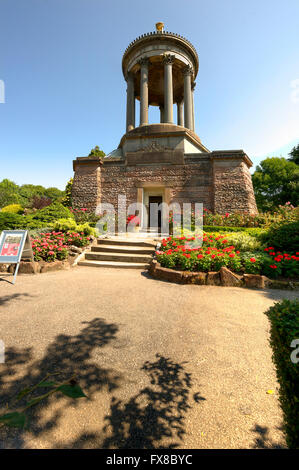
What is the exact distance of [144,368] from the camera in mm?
2242

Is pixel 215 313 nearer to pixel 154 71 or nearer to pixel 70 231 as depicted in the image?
pixel 70 231

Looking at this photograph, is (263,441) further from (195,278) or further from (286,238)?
(286,238)

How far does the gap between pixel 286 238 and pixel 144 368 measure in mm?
6328

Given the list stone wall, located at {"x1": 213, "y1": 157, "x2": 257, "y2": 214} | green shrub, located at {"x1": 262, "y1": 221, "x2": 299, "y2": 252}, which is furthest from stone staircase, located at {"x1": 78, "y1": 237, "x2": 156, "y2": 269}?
stone wall, located at {"x1": 213, "y1": 157, "x2": 257, "y2": 214}

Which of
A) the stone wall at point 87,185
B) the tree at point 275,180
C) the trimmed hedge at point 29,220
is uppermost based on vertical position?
the tree at point 275,180

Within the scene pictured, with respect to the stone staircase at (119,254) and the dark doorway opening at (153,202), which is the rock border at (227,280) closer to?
the stone staircase at (119,254)

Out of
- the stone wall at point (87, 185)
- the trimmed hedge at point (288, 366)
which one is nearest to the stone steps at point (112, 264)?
the trimmed hedge at point (288, 366)

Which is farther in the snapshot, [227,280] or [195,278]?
[195,278]

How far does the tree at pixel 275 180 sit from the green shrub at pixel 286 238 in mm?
21550

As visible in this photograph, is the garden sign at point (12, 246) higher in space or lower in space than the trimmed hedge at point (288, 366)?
higher

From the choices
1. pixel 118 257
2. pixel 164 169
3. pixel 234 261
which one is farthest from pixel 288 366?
pixel 164 169

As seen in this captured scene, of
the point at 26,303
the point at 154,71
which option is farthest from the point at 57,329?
the point at 154,71

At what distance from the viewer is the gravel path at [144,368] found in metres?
1.53

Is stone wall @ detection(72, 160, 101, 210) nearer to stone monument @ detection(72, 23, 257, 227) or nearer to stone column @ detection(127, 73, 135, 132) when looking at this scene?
stone monument @ detection(72, 23, 257, 227)
